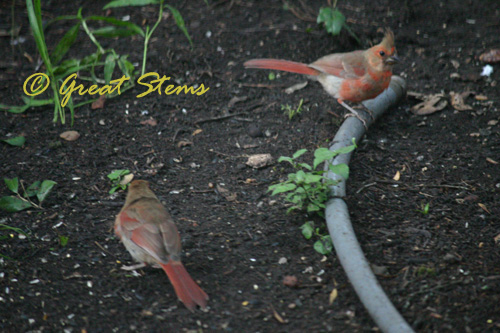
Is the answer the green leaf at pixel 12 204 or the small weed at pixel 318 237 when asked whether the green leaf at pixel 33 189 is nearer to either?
the green leaf at pixel 12 204

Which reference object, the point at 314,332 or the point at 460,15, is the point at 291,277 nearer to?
the point at 314,332

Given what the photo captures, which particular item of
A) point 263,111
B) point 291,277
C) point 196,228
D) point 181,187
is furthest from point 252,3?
point 291,277

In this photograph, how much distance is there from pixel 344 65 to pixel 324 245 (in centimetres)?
208

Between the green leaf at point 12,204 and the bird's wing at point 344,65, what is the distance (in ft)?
8.88

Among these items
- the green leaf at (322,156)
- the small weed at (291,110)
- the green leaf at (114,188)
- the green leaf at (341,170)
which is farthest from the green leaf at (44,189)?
the small weed at (291,110)

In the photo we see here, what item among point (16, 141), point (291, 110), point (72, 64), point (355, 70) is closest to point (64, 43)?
point (72, 64)

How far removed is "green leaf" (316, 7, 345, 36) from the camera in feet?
18.0

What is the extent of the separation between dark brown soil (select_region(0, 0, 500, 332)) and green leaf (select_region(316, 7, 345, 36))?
300 mm

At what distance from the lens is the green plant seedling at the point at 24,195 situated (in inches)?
147

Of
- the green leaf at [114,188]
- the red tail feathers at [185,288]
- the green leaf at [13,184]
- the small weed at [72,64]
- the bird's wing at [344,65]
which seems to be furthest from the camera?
the bird's wing at [344,65]

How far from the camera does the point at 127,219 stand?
324cm

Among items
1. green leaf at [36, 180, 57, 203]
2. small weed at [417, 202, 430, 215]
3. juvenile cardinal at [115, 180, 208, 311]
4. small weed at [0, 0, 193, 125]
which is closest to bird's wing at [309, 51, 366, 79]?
small weed at [0, 0, 193, 125]

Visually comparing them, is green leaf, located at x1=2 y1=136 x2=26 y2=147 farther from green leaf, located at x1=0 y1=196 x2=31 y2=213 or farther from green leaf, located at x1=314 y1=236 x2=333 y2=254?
green leaf, located at x1=314 y1=236 x2=333 y2=254

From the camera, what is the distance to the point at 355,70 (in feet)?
15.7
